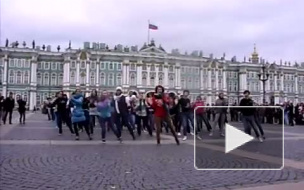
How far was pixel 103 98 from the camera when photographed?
8625 mm

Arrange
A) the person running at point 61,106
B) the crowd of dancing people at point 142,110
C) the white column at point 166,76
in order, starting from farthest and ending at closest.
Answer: the person running at point 61,106 < the white column at point 166,76 < the crowd of dancing people at point 142,110

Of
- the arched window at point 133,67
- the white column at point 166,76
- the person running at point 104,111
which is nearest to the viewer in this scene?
the white column at point 166,76

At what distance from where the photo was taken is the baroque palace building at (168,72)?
15.7 ft

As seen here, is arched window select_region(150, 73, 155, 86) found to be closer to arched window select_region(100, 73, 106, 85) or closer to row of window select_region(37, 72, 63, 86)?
arched window select_region(100, 73, 106, 85)

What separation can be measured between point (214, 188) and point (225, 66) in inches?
94.4

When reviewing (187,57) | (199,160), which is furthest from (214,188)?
(187,57)

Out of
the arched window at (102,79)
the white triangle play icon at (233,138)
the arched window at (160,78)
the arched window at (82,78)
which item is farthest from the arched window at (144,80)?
→ the white triangle play icon at (233,138)

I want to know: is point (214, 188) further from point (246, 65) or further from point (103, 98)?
point (103, 98)

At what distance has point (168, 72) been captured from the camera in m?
5.44

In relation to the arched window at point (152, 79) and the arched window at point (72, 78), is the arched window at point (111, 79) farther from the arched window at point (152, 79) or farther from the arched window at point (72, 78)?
the arched window at point (152, 79)

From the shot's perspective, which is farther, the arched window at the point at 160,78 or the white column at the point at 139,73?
the white column at the point at 139,73
